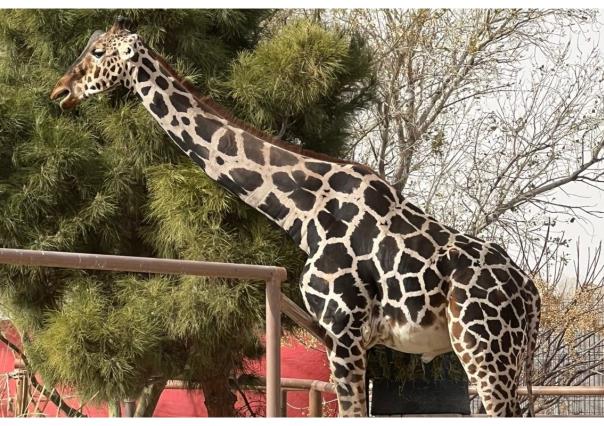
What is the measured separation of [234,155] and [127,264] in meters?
1.53

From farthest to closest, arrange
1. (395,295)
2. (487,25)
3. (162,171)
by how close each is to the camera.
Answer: (487,25), (162,171), (395,295)

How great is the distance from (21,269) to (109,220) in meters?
0.45

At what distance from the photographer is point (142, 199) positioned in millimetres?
4652

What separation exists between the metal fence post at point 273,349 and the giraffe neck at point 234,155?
38.7 inches

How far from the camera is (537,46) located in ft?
23.4

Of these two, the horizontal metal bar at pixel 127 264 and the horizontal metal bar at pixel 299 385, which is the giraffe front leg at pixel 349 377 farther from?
the horizontal metal bar at pixel 299 385

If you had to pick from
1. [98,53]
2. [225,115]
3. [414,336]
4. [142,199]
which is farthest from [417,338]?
[98,53]

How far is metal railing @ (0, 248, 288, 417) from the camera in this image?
Result: 250 cm

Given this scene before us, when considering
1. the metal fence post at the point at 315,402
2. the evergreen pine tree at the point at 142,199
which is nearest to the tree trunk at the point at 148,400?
the evergreen pine tree at the point at 142,199

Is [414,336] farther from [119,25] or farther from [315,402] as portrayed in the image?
[119,25]

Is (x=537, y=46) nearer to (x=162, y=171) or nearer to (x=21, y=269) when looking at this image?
(x=162, y=171)

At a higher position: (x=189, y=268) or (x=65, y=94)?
(x=65, y=94)

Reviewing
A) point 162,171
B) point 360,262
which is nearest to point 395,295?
point 360,262

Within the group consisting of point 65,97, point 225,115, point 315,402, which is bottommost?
point 315,402
